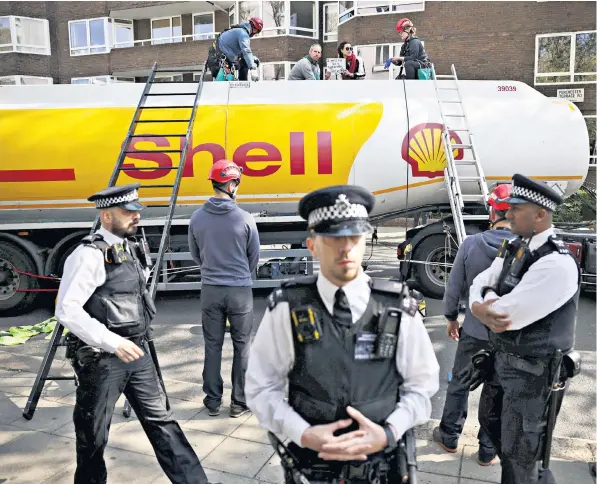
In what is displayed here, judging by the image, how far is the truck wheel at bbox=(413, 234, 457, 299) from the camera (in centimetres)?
846

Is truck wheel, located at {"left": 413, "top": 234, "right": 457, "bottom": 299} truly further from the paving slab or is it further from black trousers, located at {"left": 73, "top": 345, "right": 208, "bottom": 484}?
black trousers, located at {"left": 73, "top": 345, "right": 208, "bottom": 484}

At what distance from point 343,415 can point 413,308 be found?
1.67 ft

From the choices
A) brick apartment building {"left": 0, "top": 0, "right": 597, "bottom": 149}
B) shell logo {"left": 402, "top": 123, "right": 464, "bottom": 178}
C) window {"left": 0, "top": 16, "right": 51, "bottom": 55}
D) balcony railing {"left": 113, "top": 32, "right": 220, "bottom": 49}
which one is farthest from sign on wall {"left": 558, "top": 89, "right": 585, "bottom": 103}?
window {"left": 0, "top": 16, "right": 51, "bottom": 55}

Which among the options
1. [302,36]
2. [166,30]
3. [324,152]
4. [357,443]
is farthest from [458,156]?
[166,30]

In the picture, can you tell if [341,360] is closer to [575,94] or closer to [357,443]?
[357,443]

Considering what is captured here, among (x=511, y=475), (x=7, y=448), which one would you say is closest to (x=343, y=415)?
(x=511, y=475)

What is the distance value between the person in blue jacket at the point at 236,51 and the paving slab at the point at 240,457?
21.0ft

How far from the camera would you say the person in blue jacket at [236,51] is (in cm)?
883

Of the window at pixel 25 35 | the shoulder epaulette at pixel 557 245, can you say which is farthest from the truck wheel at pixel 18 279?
the window at pixel 25 35

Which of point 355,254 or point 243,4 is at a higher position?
point 243,4

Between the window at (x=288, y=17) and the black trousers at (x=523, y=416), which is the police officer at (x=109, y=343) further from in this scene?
the window at (x=288, y=17)

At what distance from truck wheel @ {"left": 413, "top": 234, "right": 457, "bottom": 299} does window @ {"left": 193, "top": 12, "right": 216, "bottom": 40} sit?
21.4 meters

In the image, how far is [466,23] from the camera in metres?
19.8

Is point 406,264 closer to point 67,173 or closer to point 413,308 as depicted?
point 67,173
